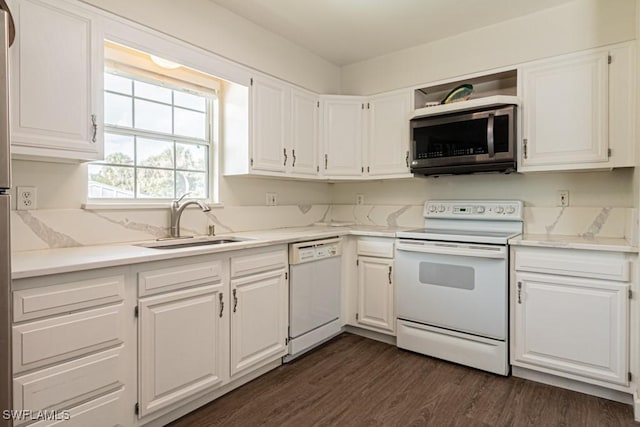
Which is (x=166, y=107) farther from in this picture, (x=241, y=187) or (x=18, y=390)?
(x=18, y=390)

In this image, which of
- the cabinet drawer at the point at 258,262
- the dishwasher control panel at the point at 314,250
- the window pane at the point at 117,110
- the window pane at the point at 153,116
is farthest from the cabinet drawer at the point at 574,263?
the window pane at the point at 117,110

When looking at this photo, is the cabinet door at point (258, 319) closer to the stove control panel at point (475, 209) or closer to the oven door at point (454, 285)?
the oven door at point (454, 285)

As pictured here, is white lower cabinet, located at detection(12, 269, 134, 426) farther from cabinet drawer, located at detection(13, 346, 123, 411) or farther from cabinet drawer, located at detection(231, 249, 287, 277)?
cabinet drawer, located at detection(231, 249, 287, 277)

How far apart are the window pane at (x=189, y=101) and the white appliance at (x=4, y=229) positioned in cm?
158

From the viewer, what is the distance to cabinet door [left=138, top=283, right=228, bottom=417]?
5.73 feet

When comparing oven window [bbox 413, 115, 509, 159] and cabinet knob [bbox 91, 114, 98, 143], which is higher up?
oven window [bbox 413, 115, 509, 159]

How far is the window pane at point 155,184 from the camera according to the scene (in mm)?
2432

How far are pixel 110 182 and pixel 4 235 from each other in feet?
4.29

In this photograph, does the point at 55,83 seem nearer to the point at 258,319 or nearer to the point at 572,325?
the point at 258,319

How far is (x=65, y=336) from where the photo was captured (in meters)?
1.45

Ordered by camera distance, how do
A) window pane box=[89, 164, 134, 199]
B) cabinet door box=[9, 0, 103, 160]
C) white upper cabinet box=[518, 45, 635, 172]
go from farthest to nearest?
white upper cabinet box=[518, 45, 635, 172], window pane box=[89, 164, 134, 199], cabinet door box=[9, 0, 103, 160]

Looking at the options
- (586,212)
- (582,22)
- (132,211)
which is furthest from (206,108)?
(586,212)

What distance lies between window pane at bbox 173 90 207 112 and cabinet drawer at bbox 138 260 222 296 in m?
1.29

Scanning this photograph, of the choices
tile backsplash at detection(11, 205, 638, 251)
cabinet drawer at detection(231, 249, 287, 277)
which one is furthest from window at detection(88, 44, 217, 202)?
cabinet drawer at detection(231, 249, 287, 277)
